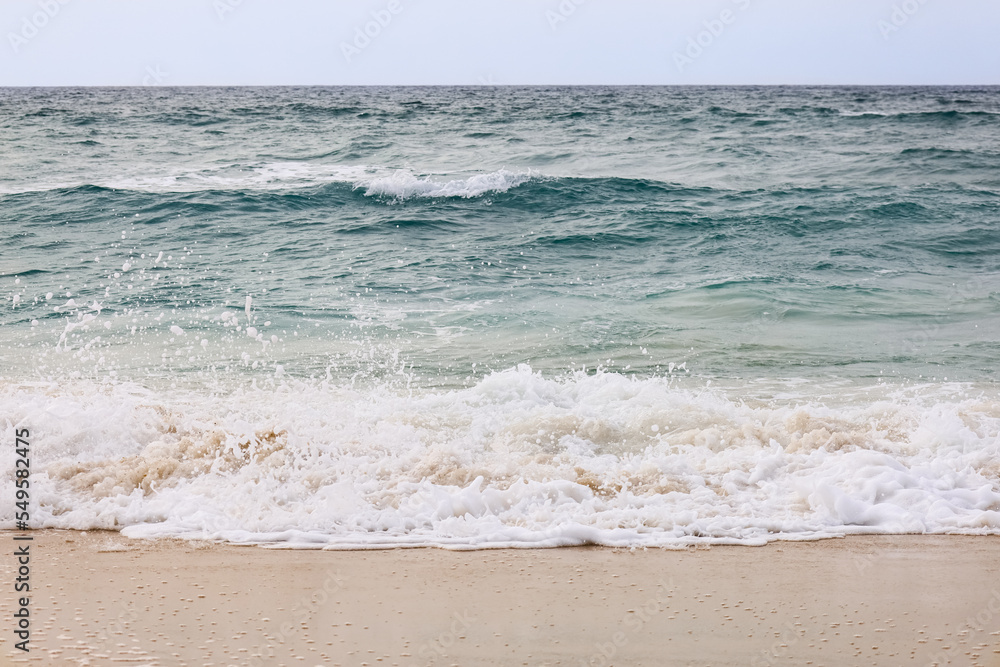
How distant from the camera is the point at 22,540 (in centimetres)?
374

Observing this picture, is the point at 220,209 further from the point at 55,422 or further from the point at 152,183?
the point at 55,422

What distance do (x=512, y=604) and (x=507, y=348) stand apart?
172 inches

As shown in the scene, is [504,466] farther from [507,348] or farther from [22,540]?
A: [507,348]

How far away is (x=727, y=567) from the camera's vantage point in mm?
3490

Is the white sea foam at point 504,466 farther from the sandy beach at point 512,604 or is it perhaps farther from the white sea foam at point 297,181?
the white sea foam at point 297,181

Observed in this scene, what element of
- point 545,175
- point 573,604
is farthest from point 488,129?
point 573,604

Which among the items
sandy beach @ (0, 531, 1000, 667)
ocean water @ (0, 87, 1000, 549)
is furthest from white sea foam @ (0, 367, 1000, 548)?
sandy beach @ (0, 531, 1000, 667)

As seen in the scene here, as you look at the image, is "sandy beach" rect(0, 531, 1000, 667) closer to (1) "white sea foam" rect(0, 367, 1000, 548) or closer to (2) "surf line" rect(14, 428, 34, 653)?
(2) "surf line" rect(14, 428, 34, 653)

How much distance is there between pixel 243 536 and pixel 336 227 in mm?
9789

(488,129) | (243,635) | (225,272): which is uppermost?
(488,129)

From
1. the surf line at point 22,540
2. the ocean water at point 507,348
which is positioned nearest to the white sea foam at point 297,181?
the ocean water at point 507,348

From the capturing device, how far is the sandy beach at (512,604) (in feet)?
9.36

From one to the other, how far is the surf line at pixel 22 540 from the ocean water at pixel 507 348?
0.21 ft

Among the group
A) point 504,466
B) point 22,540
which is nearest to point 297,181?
point 504,466
